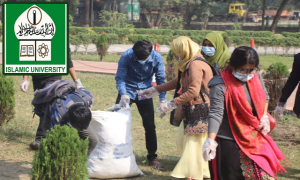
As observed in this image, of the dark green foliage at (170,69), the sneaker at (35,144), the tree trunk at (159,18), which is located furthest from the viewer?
the tree trunk at (159,18)

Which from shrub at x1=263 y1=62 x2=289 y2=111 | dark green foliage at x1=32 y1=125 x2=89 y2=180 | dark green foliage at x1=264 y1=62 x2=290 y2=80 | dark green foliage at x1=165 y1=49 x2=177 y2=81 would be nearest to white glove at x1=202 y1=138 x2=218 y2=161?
dark green foliage at x1=32 y1=125 x2=89 y2=180

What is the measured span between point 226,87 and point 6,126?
13.8ft

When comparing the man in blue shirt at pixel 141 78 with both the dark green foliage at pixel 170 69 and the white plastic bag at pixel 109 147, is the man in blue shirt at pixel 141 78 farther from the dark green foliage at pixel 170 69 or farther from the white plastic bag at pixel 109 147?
the dark green foliage at pixel 170 69

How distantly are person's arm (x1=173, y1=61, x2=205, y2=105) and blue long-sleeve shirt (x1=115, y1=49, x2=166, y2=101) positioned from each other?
84 centimetres

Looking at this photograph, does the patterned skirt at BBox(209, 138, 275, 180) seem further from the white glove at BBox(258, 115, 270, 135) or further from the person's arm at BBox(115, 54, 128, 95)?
the person's arm at BBox(115, 54, 128, 95)

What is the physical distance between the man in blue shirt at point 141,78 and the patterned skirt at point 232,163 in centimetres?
147

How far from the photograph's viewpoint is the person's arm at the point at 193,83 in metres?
3.45

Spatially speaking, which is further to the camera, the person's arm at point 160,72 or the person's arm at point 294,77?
the person's arm at point 160,72

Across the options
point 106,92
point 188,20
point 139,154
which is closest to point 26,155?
point 139,154

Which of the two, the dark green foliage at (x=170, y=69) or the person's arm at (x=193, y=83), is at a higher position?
the person's arm at (x=193, y=83)

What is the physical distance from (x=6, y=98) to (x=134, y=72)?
2.38 metres

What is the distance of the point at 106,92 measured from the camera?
912cm

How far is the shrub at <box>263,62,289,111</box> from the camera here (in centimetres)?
734

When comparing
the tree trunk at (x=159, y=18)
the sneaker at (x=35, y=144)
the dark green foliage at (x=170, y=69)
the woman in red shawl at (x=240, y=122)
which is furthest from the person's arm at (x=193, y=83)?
the tree trunk at (x=159, y=18)
